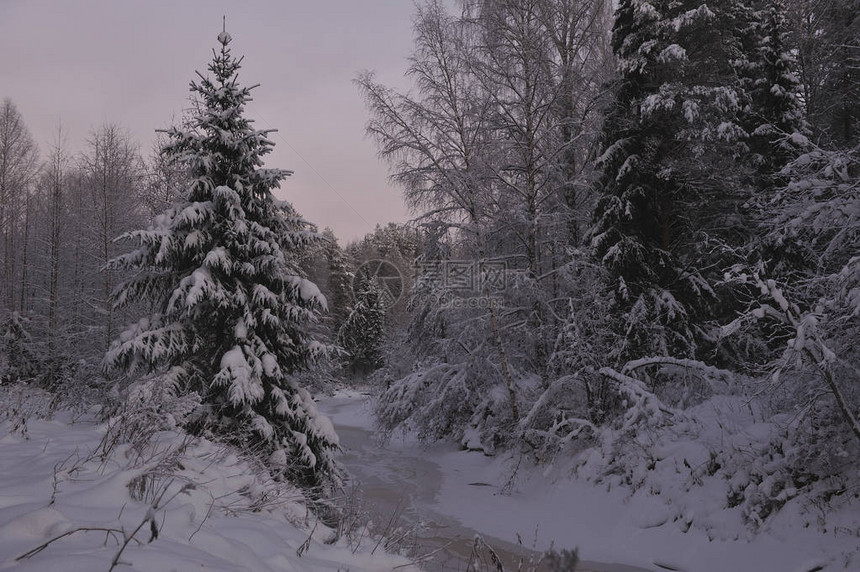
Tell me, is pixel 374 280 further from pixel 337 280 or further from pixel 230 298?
pixel 230 298

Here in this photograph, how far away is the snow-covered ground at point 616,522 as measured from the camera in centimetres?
593

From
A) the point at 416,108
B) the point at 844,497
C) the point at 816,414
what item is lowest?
the point at 844,497

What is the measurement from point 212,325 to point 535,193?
25.7 feet

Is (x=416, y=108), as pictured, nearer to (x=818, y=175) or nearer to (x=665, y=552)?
(x=818, y=175)

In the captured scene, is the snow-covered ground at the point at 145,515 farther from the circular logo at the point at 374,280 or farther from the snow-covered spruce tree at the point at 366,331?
the snow-covered spruce tree at the point at 366,331

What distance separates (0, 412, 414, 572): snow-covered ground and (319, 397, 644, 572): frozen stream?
1.39 m

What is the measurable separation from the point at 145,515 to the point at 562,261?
12.3 meters

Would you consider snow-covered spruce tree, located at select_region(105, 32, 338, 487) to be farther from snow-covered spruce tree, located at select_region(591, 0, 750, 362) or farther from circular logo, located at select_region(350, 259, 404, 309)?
circular logo, located at select_region(350, 259, 404, 309)

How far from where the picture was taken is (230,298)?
319 inches

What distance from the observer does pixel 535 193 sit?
1215cm

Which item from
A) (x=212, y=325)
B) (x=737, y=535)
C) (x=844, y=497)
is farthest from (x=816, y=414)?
(x=212, y=325)
